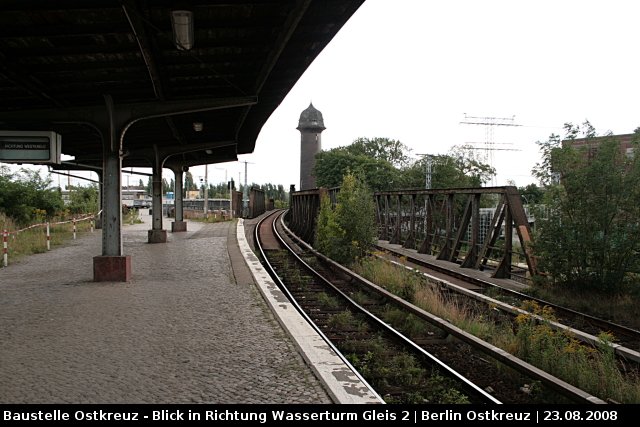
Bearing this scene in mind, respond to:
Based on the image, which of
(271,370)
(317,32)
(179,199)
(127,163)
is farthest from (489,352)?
(127,163)

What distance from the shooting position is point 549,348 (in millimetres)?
6148

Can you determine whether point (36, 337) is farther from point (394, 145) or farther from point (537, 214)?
point (394, 145)

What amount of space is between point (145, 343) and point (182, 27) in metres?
3.88

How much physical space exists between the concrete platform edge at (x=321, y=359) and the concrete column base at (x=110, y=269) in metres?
3.35

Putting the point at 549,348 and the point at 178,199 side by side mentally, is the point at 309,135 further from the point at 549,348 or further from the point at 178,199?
the point at 549,348

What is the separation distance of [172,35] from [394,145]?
81.2 m

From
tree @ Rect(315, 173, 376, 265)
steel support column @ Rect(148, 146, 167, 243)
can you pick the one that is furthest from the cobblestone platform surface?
steel support column @ Rect(148, 146, 167, 243)

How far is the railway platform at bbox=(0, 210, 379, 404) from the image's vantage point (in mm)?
4574

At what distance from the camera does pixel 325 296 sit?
10.5 metres

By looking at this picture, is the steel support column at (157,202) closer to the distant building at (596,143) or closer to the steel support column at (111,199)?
the steel support column at (111,199)

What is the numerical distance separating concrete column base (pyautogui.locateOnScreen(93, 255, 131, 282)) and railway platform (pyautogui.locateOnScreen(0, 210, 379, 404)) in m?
0.27

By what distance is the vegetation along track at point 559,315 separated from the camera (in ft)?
21.8

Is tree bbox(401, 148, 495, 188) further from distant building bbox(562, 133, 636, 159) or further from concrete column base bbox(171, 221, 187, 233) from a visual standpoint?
distant building bbox(562, 133, 636, 159)

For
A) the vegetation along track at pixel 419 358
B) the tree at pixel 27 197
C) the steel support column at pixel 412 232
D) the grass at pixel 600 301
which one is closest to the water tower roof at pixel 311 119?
the tree at pixel 27 197
